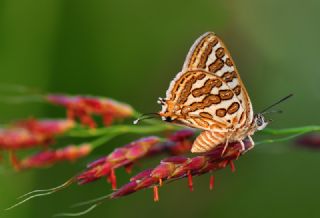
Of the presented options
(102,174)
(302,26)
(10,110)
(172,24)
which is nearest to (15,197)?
(10,110)

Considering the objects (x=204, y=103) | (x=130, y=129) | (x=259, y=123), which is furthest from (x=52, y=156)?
(x=259, y=123)

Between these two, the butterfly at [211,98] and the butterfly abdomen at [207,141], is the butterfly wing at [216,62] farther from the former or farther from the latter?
the butterfly abdomen at [207,141]

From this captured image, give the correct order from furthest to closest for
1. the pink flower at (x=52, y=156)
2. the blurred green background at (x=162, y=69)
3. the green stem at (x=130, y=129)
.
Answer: the blurred green background at (x=162, y=69), the pink flower at (x=52, y=156), the green stem at (x=130, y=129)

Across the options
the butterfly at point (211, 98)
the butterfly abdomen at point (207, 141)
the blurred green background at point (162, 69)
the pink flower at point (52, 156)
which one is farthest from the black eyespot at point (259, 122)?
the blurred green background at point (162, 69)

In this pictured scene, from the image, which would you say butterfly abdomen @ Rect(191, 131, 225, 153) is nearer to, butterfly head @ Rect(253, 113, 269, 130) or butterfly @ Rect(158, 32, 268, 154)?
butterfly @ Rect(158, 32, 268, 154)

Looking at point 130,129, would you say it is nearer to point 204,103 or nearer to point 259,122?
point 204,103

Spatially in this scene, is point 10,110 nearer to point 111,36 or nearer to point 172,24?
point 111,36

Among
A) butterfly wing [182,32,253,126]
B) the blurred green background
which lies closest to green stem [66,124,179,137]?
butterfly wing [182,32,253,126]
